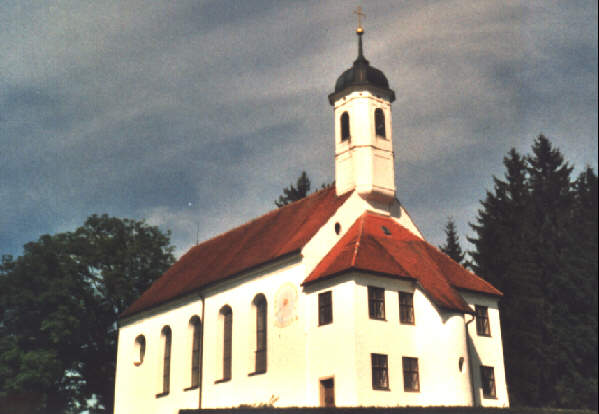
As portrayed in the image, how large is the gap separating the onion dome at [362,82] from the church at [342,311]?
0.23 ft

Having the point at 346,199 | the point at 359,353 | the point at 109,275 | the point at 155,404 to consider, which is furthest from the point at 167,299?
the point at 359,353

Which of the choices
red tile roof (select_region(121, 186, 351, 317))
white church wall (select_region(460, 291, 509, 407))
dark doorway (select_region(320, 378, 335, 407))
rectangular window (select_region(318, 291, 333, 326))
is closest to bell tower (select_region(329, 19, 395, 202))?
red tile roof (select_region(121, 186, 351, 317))

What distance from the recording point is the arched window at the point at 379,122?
118 feet

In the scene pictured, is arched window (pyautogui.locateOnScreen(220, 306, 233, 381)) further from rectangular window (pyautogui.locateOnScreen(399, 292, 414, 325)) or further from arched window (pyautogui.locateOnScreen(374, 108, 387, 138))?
arched window (pyautogui.locateOnScreen(374, 108, 387, 138))

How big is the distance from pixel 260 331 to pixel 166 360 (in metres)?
10.1

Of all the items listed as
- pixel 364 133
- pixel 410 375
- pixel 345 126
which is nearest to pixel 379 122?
pixel 364 133

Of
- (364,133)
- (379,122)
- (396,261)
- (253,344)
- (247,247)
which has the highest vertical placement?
(379,122)

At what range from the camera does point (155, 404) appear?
41.4 meters

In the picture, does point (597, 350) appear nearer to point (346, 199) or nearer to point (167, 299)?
point (346, 199)

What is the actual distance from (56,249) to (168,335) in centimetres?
1212

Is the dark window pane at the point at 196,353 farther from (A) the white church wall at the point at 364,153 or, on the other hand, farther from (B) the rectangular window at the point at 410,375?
(B) the rectangular window at the point at 410,375

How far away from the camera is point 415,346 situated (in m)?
30.2

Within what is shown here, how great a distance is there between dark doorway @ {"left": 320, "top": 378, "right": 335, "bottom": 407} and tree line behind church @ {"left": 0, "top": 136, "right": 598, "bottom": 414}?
1286cm

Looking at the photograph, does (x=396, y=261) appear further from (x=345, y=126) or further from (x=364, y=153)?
(x=345, y=126)
